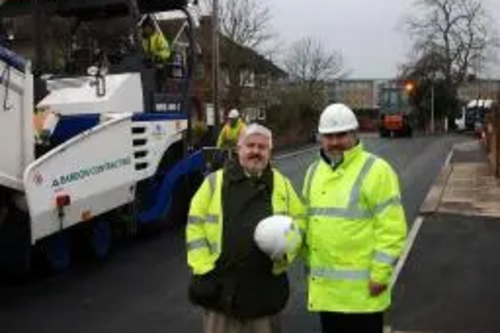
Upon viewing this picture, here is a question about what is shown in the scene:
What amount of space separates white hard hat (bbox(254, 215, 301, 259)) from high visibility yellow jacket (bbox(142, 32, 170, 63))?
877cm

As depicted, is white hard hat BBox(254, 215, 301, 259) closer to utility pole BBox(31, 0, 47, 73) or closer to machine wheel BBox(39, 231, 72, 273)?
machine wheel BBox(39, 231, 72, 273)

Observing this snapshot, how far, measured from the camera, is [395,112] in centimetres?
6531

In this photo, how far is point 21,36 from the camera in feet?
45.1

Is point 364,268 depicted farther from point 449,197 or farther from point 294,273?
point 449,197

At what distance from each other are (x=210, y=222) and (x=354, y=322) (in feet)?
2.97

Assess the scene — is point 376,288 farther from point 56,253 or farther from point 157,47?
point 157,47

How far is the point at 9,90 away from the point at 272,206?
5.31 m

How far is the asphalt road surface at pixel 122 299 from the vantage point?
887 cm

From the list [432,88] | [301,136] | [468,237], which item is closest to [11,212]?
[468,237]

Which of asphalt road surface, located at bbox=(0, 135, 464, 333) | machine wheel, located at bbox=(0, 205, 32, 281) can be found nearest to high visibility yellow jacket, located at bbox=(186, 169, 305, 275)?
asphalt road surface, located at bbox=(0, 135, 464, 333)

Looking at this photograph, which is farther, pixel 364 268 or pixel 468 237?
pixel 468 237

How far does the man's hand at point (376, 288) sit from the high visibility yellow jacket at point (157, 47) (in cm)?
890

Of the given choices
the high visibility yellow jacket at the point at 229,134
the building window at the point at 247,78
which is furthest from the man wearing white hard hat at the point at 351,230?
the building window at the point at 247,78

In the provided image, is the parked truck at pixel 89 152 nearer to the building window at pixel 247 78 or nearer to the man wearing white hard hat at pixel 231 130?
the man wearing white hard hat at pixel 231 130
